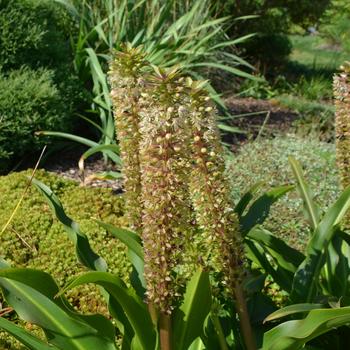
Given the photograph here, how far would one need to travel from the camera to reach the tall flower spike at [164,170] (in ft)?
6.03

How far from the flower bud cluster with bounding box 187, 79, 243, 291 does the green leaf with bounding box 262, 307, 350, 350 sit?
275mm

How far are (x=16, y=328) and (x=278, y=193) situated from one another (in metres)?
1.26

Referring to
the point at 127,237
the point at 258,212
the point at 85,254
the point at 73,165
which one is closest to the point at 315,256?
the point at 258,212

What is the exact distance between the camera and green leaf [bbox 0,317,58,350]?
2.27 m

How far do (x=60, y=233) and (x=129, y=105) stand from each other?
7.00 feet

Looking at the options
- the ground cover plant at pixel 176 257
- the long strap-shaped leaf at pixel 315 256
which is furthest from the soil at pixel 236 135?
the long strap-shaped leaf at pixel 315 256

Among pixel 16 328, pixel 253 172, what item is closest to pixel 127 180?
pixel 16 328

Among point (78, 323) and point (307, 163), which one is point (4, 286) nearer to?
point (78, 323)

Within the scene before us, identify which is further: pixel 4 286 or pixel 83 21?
pixel 83 21

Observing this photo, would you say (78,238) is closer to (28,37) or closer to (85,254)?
(85,254)

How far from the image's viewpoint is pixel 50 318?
231cm

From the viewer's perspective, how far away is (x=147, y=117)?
1.87m

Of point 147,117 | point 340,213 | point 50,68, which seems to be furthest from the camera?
point 50,68

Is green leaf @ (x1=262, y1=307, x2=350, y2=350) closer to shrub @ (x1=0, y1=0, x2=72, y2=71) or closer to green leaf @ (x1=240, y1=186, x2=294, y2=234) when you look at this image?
green leaf @ (x1=240, y1=186, x2=294, y2=234)
